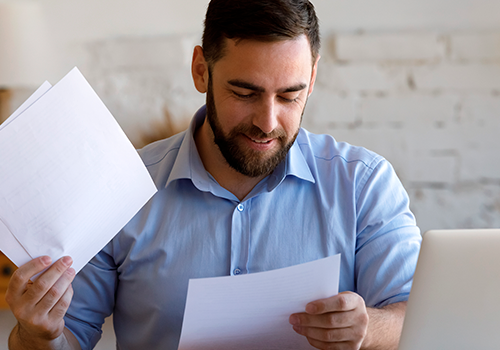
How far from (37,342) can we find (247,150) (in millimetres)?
511

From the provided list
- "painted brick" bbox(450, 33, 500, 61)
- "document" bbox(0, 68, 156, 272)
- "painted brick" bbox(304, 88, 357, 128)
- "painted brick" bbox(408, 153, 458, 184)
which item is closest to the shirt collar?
"document" bbox(0, 68, 156, 272)

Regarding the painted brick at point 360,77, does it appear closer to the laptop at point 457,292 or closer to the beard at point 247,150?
the beard at point 247,150

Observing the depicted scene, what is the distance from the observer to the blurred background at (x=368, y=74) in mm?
1586

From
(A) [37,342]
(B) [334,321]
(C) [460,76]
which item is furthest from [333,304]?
(C) [460,76]

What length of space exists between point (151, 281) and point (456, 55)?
3.97 ft

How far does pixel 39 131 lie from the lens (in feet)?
2.32

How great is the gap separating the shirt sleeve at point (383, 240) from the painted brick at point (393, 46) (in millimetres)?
652

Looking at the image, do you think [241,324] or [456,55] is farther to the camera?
[456,55]

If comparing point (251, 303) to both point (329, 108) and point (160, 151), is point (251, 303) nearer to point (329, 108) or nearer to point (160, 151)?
point (160, 151)

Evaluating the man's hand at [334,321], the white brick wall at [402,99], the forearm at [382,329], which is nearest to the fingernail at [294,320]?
the man's hand at [334,321]

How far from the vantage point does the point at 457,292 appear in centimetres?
57

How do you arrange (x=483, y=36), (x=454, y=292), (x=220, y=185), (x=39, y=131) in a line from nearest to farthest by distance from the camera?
(x=454, y=292), (x=39, y=131), (x=220, y=185), (x=483, y=36)

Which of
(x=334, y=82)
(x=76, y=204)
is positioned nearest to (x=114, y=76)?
(x=334, y=82)

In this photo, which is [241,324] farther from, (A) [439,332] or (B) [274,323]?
(A) [439,332]
